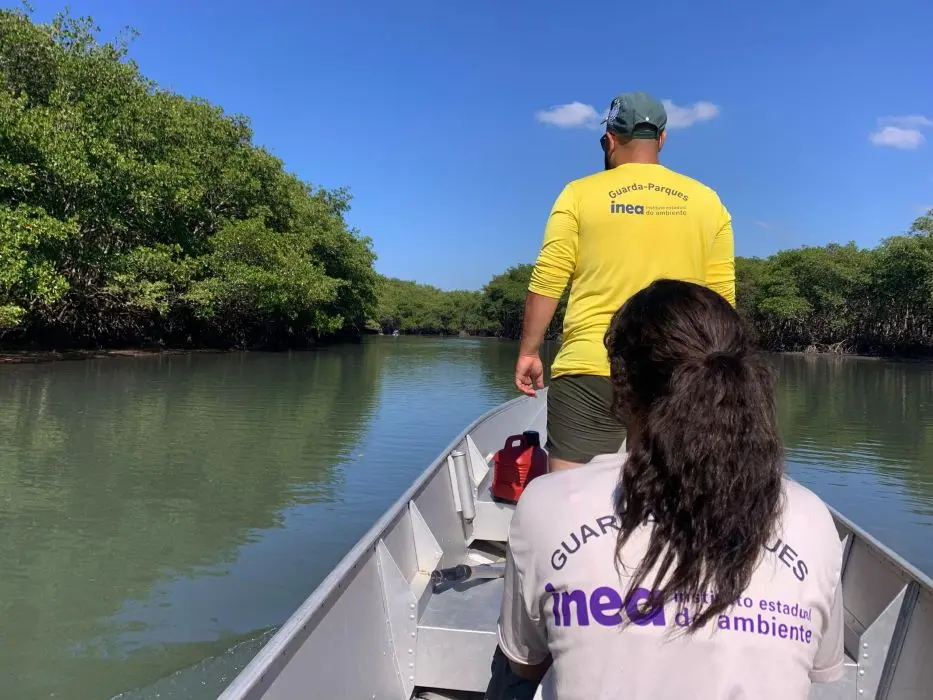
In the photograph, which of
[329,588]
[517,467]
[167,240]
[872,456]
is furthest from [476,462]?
[167,240]

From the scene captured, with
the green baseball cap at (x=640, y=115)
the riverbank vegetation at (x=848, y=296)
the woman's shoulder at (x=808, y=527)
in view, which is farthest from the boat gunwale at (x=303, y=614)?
the riverbank vegetation at (x=848, y=296)

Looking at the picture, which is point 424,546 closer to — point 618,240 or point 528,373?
point 528,373

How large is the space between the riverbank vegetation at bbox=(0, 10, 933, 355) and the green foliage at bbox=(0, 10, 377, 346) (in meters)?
0.06

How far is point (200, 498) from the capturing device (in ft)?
22.5

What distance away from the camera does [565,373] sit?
7.85 feet

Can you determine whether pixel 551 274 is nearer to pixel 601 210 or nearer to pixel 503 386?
pixel 601 210

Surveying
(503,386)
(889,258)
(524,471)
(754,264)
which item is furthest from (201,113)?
(754,264)

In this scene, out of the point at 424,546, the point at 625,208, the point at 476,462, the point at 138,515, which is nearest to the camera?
the point at 625,208

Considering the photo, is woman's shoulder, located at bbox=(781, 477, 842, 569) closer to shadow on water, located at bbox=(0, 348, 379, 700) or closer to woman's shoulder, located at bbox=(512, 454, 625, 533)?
woman's shoulder, located at bbox=(512, 454, 625, 533)

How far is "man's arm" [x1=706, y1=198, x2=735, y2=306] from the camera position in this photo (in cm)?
245

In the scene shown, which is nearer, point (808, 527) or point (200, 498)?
point (808, 527)

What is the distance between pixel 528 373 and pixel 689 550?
160cm

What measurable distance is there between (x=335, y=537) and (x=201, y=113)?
26520mm

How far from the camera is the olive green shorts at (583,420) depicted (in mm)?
2336
